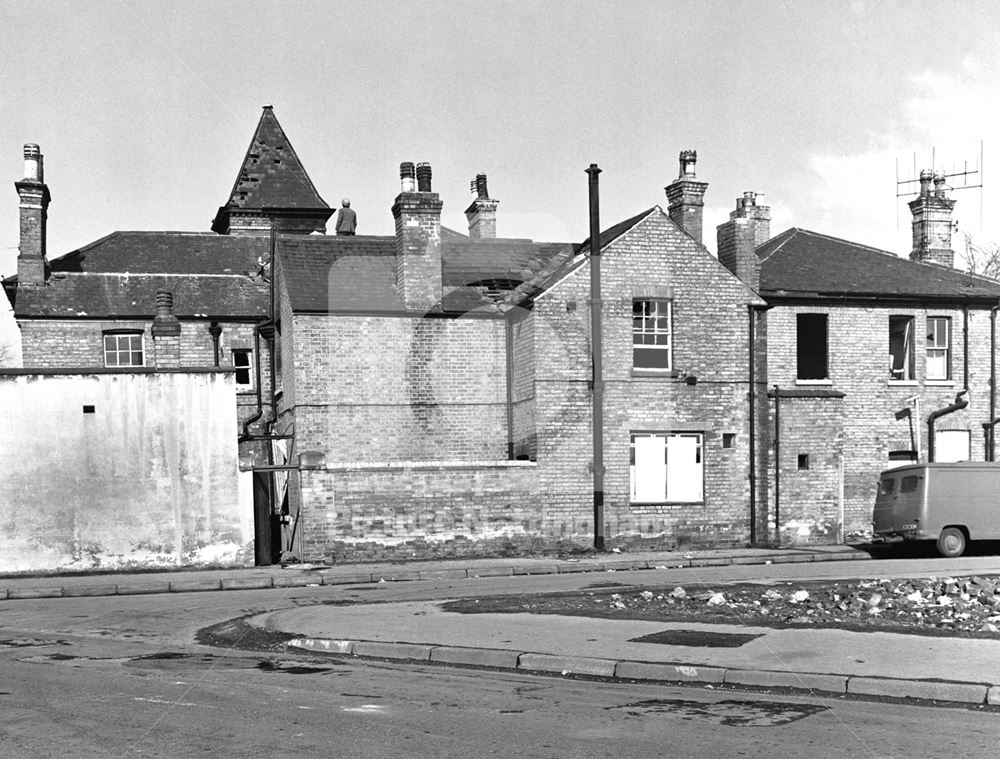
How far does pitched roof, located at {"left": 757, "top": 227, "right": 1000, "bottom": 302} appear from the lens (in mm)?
30156

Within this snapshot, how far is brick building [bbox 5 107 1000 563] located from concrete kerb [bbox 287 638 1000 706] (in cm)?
1221

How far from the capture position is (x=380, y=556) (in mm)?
→ 24641

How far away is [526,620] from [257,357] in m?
21.3

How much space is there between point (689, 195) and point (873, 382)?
6.91 m

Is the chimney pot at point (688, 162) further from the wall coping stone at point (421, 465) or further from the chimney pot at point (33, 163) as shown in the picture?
the chimney pot at point (33, 163)

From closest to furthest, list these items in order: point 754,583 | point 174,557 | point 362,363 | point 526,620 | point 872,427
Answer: point 526,620, point 754,583, point 174,557, point 362,363, point 872,427

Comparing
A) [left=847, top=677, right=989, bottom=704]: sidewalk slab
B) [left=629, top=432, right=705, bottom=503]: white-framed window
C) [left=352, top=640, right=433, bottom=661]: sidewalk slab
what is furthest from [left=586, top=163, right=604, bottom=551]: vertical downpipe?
[left=847, top=677, right=989, bottom=704]: sidewalk slab

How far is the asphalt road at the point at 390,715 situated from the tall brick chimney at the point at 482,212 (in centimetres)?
2670

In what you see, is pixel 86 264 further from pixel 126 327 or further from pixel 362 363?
pixel 362 363

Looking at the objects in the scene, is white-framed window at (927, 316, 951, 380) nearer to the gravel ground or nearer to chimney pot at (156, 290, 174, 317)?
the gravel ground

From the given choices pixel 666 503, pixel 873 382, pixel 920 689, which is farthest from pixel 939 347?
pixel 920 689

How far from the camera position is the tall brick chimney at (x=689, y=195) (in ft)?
97.7

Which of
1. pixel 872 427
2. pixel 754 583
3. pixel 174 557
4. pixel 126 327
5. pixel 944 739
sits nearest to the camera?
pixel 944 739

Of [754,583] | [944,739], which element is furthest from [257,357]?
[944,739]
